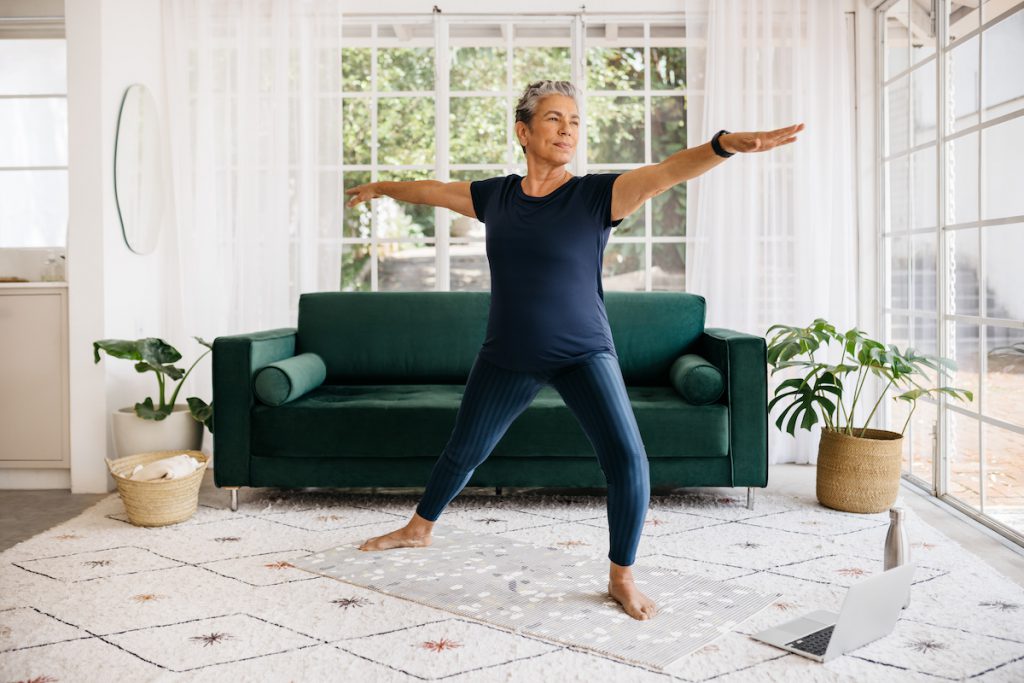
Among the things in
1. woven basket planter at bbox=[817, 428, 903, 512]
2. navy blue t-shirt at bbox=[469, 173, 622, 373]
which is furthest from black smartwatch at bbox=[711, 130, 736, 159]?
woven basket planter at bbox=[817, 428, 903, 512]

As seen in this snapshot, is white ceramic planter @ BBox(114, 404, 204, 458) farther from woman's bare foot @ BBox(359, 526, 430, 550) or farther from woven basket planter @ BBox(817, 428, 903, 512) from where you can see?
woven basket planter @ BBox(817, 428, 903, 512)

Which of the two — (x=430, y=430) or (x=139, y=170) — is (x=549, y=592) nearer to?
(x=430, y=430)

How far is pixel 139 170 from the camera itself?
4.26m

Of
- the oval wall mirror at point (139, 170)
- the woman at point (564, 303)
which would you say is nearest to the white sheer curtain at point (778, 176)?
the woman at point (564, 303)

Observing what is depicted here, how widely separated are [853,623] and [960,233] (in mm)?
2045

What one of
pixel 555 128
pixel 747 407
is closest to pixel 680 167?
pixel 555 128

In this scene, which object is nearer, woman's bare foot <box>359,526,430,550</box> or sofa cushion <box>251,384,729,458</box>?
woman's bare foot <box>359,526,430,550</box>

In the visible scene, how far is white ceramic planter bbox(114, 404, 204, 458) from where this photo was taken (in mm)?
3748

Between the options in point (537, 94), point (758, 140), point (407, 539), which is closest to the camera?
point (758, 140)

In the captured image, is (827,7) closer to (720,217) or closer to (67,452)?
(720,217)

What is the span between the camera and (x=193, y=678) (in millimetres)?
1957

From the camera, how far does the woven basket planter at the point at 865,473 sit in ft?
11.2

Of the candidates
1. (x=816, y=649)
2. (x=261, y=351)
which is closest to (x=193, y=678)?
(x=816, y=649)

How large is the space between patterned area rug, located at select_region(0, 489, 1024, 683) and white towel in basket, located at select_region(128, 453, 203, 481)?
0.19m
